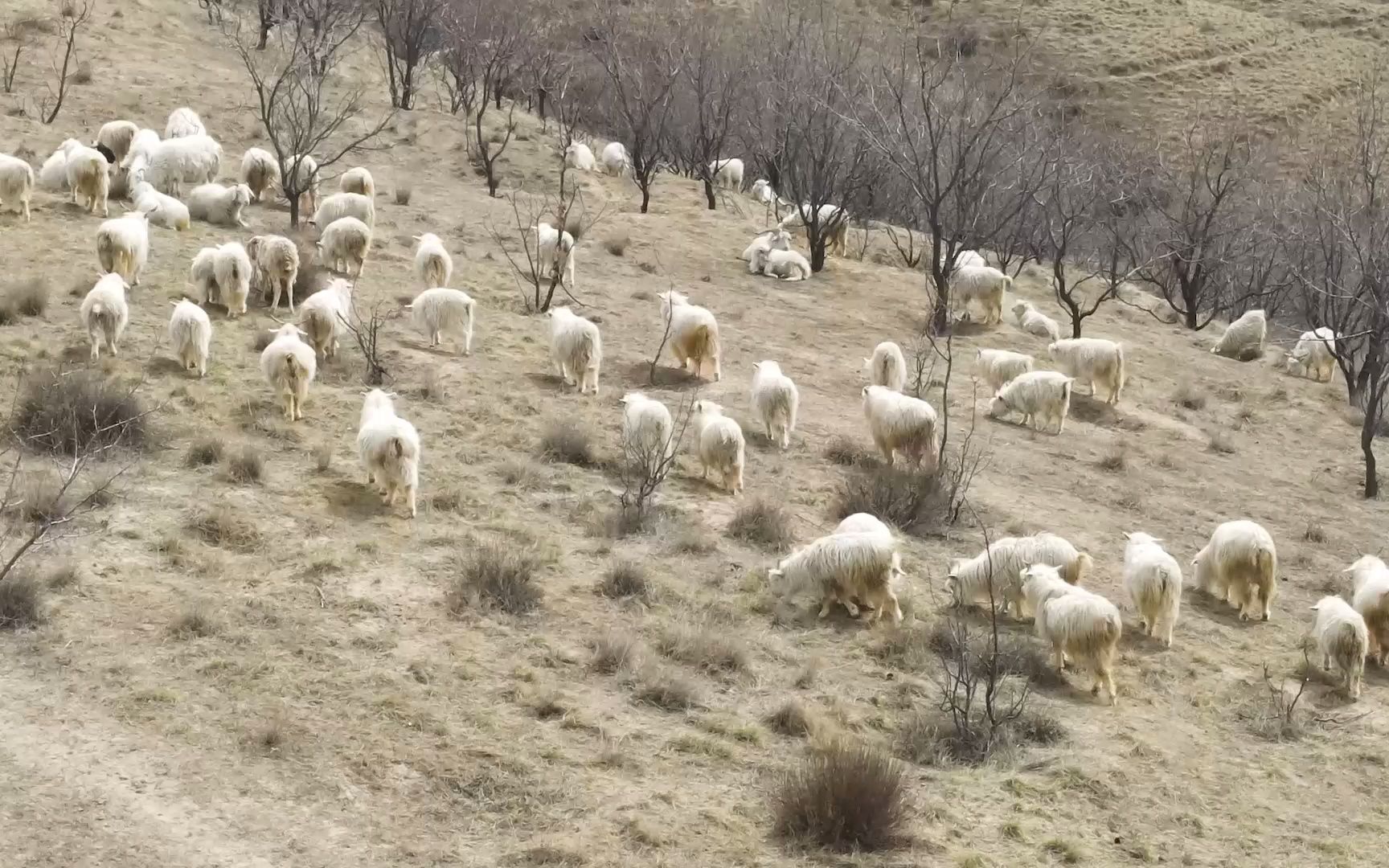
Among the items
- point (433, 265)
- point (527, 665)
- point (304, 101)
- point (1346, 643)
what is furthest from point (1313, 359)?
point (304, 101)

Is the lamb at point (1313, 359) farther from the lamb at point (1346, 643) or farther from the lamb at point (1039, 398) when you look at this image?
the lamb at point (1346, 643)

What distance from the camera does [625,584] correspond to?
868cm

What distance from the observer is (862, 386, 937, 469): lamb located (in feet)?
39.7

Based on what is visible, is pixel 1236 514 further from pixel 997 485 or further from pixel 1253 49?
pixel 1253 49

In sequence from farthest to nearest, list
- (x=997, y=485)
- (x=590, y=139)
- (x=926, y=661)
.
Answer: (x=590, y=139), (x=997, y=485), (x=926, y=661)

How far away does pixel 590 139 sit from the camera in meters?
32.0

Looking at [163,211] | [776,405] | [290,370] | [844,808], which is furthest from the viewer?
[163,211]

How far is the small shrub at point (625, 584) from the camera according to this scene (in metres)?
8.65

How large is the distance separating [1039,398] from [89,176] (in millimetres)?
11676

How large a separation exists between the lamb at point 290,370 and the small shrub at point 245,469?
1.25 meters

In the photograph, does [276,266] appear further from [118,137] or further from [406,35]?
[406,35]

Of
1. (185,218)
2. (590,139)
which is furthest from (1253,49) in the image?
(185,218)

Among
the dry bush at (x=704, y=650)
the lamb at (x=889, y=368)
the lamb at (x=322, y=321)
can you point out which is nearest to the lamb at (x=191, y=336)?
the lamb at (x=322, y=321)

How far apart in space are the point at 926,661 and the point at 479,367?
637 cm
